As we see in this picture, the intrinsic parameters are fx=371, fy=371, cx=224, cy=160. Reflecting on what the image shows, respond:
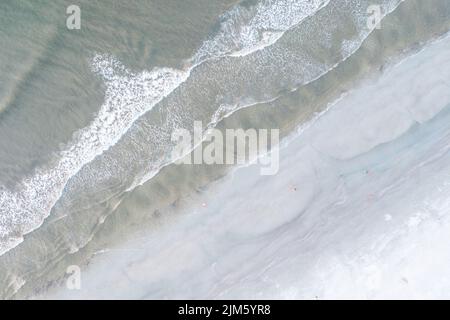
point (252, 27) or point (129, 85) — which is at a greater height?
point (252, 27)

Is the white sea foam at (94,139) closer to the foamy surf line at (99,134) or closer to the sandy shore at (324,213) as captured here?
the foamy surf line at (99,134)

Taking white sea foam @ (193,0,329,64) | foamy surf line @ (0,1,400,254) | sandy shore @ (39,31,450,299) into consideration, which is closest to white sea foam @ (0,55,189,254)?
foamy surf line @ (0,1,400,254)

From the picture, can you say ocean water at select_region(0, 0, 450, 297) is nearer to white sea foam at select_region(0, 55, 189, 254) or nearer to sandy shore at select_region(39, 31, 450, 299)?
white sea foam at select_region(0, 55, 189, 254)

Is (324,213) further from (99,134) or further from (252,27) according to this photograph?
(99,134)

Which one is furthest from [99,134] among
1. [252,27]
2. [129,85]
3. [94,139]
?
[252,27]

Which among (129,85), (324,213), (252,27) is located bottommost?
(324,213)
